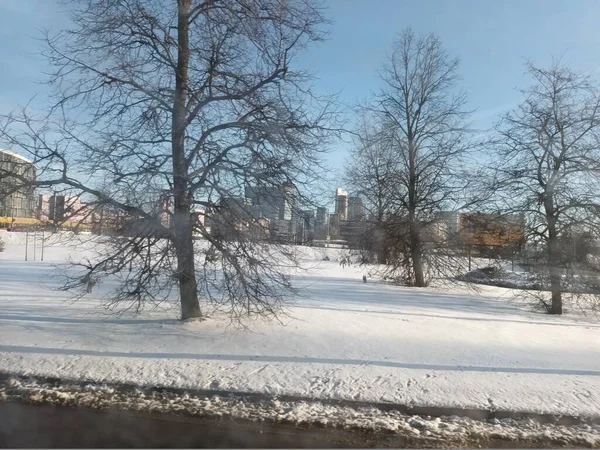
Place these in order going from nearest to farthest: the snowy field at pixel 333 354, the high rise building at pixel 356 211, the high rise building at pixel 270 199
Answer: the snowy field at pixel 333 354
the high rise building at pixel 270 199
the high rise building at pixel 356 211

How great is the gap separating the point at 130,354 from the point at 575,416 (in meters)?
5.89

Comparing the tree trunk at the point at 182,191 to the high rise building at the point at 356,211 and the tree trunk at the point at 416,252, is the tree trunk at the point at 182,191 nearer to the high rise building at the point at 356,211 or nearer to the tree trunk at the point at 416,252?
the high rise building at the point at 356,211

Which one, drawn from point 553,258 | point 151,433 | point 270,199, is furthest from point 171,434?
point 553,258

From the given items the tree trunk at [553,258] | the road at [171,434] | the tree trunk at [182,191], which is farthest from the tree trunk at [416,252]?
the road at [171,434]

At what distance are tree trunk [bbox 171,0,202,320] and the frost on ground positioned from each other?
9.25ft

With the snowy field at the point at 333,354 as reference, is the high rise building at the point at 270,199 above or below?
above

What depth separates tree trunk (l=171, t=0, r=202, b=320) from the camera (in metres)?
8.73

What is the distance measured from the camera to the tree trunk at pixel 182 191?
28.7ft

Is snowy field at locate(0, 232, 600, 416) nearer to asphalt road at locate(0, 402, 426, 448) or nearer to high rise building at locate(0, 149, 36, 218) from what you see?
asphalt road at locate(0, 402, 426, 448)

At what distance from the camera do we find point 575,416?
5633mm

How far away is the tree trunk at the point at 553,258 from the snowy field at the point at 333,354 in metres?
1.90

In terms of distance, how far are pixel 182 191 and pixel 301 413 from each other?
4.53m

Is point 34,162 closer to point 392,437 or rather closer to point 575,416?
point 392,437

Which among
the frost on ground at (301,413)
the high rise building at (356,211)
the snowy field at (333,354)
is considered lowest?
the frost on ground at (301,413)
